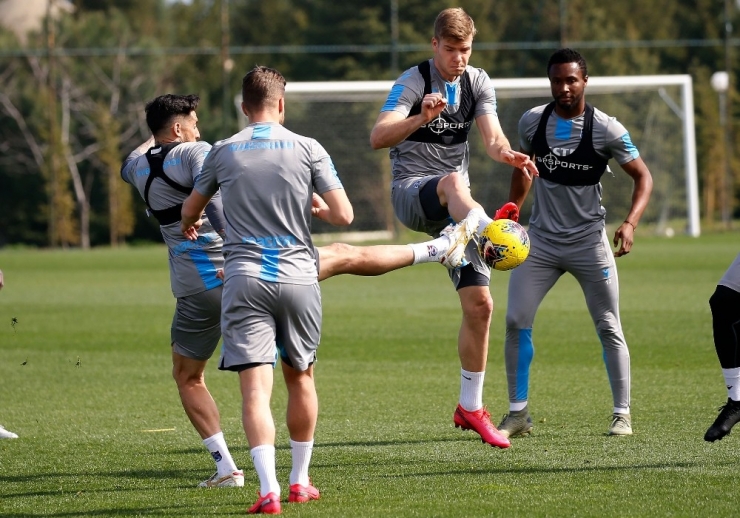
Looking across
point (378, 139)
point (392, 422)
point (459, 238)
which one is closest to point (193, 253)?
point (378, 139)

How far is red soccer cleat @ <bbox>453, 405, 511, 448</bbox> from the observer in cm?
709

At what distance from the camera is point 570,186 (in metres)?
7.81

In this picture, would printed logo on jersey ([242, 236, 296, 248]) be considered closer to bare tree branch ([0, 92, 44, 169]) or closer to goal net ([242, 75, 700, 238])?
goal net ([242, 75, 700, 238])

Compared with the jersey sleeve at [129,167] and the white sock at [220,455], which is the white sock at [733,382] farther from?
the jersey sleeve at [129,167]

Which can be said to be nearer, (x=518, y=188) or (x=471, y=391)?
(x=471, y=391)

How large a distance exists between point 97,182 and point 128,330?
2409 centimetres

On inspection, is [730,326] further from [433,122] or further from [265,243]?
[265,243]

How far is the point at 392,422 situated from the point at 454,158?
2046mm

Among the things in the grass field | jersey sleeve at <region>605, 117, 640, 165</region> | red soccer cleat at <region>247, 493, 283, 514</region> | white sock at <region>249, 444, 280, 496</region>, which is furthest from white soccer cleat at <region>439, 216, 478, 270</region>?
red soccer cleat at <region>247, 493, 283, 514</region>

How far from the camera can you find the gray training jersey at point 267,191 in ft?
17.6

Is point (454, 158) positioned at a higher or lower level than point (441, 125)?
lower

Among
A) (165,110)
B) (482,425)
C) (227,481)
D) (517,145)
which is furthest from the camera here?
(517,145)

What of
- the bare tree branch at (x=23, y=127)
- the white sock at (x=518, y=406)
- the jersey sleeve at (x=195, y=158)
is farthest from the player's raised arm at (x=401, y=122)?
the bare tree branch at (x=23, y=127)

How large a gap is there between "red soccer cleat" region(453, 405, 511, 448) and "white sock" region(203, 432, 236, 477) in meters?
1.55
